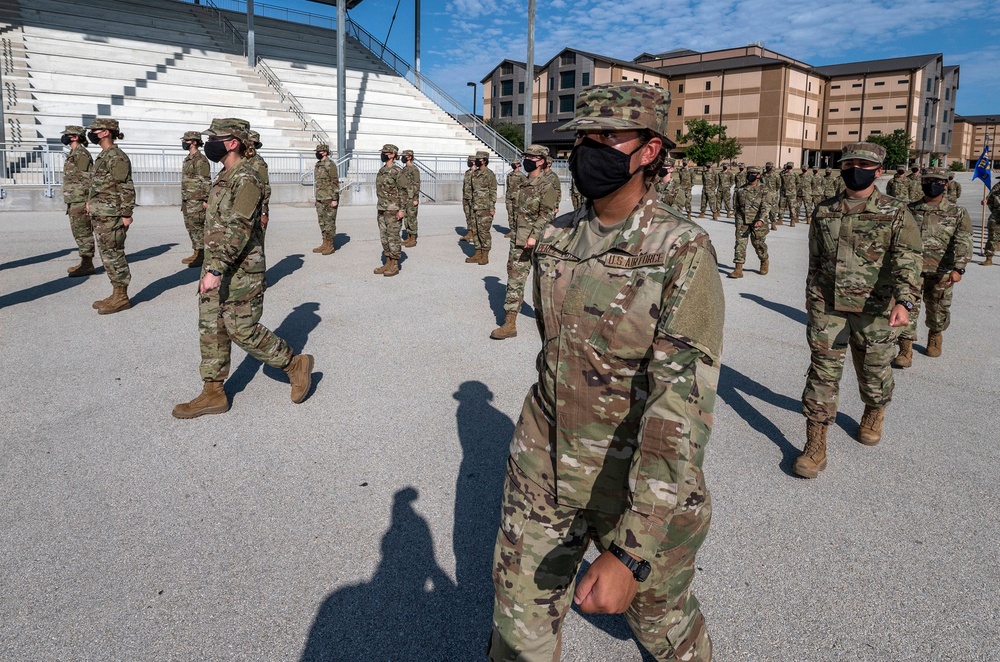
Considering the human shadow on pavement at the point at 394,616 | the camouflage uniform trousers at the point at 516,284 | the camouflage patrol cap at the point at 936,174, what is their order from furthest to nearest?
the camouflage uniform trousers at the point at 516,284 < the camouflage patrol cap at the point at 936,174 < the human shadow on pavement at the point at 394,616

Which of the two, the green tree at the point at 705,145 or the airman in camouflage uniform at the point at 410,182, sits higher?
the green tree at the point at 705,145

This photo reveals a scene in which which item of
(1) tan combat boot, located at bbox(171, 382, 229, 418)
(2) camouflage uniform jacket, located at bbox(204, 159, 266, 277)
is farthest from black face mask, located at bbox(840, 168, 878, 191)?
(1) tan combat boot, located at bbox(171, 382, 229, 418)

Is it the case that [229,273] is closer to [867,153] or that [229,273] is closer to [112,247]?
[112,247]

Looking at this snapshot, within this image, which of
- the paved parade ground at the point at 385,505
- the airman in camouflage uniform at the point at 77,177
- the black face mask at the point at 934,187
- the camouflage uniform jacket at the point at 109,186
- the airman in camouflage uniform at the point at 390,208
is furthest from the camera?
the airman in camouflage uniform at the point at 390,208

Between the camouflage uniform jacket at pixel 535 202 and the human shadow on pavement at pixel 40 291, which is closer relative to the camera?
the human shadow on pavement at pixel 40 291

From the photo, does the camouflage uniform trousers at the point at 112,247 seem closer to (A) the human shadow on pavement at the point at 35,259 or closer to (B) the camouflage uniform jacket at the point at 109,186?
(B) the camouflage uniform jacket at the point at 109,186

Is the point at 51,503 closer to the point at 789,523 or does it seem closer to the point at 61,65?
the point at 789,523

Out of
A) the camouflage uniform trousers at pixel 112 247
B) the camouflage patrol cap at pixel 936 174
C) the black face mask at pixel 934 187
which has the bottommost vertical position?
the camouflage uniform trousers at pixel 112 247

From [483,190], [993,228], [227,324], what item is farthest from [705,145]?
[227,324]

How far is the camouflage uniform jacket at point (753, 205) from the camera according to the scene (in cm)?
1165

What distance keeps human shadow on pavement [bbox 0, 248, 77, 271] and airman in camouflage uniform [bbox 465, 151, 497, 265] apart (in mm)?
6685

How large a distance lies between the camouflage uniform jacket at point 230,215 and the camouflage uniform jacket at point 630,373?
3.20m

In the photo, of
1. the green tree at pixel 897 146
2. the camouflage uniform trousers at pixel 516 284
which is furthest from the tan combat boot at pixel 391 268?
the green tree at pixel 897 146

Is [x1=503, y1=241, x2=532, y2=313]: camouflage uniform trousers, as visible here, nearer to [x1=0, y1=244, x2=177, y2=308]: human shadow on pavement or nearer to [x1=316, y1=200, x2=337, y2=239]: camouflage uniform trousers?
[x1=0, y1=244, x2=177, y2=308]: human shadow on pavement
